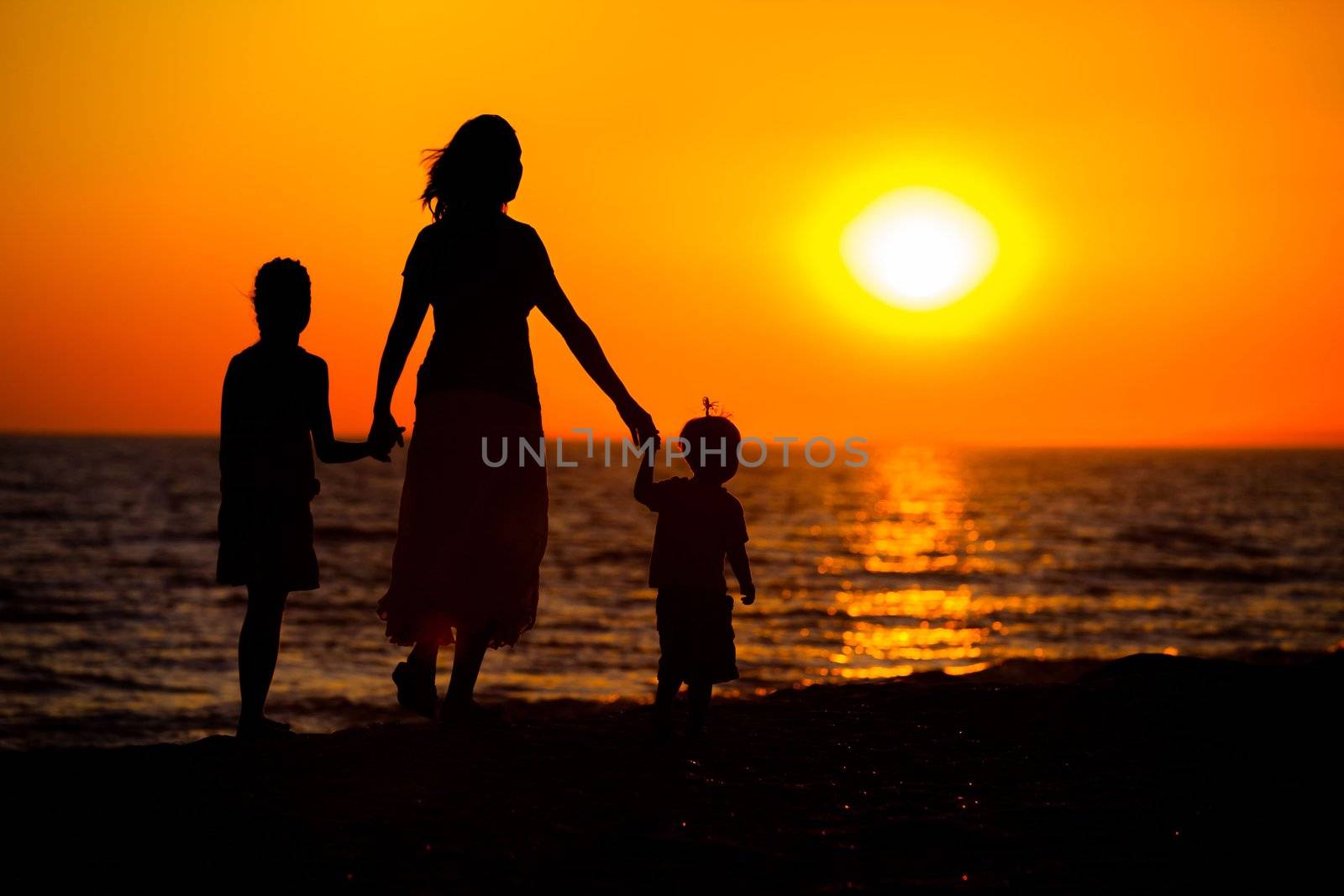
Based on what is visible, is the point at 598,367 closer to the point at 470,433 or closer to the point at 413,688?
the point at 470,433

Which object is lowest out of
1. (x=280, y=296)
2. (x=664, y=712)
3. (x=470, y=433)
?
(x=664, y=712)

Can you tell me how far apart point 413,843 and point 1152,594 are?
2611 centimetres

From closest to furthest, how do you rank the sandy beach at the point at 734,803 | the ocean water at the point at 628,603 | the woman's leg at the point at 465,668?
the sandy beach at the point at 734,803, the woman's leg at the point at 465,668, the ocean water at the point at 628,603

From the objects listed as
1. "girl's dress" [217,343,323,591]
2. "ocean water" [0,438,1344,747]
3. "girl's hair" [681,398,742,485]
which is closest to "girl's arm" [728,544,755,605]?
"girl's hair" [681,398,742,485]

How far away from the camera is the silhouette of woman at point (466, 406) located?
16.4 ft

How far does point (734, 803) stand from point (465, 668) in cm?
135

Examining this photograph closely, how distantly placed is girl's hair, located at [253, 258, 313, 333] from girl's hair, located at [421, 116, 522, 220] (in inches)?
32.9

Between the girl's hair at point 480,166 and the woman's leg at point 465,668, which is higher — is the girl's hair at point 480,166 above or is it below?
above

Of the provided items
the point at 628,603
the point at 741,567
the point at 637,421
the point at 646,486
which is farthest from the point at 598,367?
the point at 628,603

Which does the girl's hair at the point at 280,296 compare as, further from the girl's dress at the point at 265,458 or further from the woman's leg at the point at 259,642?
the woman's leg at the point at 259,642

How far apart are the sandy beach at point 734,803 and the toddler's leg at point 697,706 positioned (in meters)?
0.11

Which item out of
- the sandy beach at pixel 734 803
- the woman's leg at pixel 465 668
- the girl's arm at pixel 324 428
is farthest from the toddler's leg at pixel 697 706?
the girl's arm at pixel 324 428

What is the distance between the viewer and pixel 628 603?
24047 mm

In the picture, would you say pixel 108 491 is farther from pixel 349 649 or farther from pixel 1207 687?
pixel 1207 687
